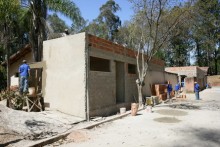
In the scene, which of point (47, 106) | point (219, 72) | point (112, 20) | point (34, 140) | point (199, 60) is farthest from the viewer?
point (219, 72)

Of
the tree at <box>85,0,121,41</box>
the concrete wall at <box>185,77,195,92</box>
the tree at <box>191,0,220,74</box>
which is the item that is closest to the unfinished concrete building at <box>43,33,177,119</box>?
the concrete wall at <box>185,77,195,92</box>

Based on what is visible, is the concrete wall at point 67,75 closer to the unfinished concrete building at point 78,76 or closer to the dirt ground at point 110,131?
the unfinished concrete building at point 78,76

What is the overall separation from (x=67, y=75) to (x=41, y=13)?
7.04 m

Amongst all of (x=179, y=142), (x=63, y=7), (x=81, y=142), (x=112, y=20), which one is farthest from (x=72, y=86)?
(x=112, y=20)

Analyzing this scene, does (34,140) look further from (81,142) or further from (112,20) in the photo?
(112,20)

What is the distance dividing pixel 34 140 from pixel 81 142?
1403 mm

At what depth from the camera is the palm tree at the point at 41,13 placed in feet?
54.5

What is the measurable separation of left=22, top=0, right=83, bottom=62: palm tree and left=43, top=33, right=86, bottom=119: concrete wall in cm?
452

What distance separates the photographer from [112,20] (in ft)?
150

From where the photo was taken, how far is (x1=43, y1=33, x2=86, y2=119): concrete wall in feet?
37.3

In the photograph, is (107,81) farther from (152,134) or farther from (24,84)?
(152,134)

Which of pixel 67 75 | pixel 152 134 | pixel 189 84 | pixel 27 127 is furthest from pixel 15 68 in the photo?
pixel 189 84

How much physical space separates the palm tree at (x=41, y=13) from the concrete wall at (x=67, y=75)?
4516mm

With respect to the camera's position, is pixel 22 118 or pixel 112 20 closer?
pixel 22 118
